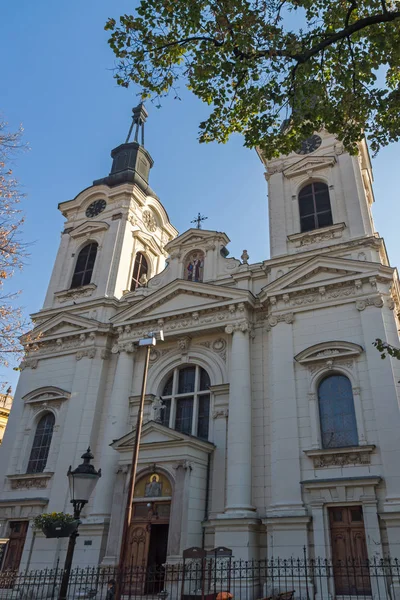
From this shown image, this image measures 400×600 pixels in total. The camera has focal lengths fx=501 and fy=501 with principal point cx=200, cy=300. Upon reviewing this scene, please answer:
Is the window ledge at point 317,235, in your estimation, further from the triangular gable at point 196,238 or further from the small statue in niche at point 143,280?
the small statue in niche at point 143,280

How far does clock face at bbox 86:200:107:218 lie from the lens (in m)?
31.0

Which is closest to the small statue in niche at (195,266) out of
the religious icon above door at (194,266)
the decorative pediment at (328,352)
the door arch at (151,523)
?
the religious icon above door at (194,266)

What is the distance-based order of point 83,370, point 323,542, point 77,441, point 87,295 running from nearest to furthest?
point 323,542 < point 77,441 < point 83,370 < point 87,295

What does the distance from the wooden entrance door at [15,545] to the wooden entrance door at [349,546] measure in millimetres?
13151

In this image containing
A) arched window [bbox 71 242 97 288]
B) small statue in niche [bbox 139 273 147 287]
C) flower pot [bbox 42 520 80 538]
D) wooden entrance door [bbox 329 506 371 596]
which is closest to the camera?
flower pot [bbox 42 520 80 538]

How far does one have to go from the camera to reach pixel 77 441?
72.5 ft

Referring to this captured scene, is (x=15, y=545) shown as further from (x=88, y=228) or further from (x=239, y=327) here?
(x=88, y=228)

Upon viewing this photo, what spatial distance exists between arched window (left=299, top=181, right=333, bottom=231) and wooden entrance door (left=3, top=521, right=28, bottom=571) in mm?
18398

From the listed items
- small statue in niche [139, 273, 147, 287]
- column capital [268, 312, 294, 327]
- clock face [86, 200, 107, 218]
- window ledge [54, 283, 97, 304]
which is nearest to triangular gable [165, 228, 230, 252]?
small statue in niche [139, 273, 147, 287]

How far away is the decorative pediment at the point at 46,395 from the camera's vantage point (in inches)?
943

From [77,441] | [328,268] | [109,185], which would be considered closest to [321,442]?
[328,268]

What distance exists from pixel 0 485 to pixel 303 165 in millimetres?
21010

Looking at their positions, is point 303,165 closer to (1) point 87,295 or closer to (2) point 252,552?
(1) point 87,295

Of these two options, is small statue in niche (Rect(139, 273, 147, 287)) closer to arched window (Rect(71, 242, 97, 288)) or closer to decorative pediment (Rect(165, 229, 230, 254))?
decorative pediment (Rect(165, 229, 230, 254))
